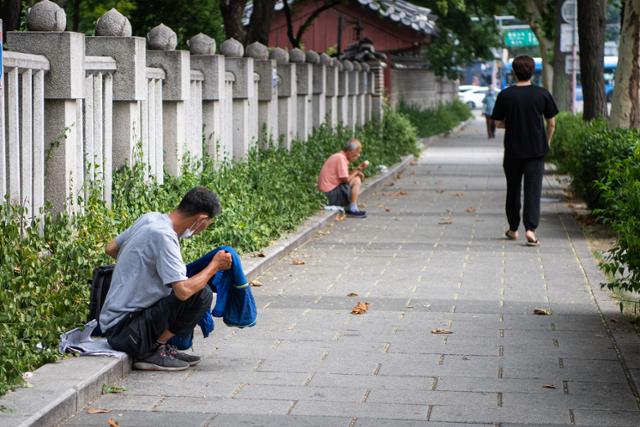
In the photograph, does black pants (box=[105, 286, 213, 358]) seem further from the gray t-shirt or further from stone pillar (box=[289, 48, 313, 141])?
stone pillar (box=[289, 48, 313, 141])

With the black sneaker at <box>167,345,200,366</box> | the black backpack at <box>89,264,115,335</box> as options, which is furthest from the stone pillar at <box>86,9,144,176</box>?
the black sneaker at <box>167,345,200,366</box>

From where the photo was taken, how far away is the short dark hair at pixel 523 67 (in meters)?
13.9

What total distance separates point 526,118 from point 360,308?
488cm

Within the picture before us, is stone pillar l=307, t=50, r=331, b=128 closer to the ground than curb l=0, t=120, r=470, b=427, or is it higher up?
higher up

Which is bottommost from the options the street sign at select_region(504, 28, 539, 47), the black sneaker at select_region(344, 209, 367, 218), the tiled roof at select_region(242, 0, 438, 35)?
the black sneaker at select_region(344, 209, 367, 218)

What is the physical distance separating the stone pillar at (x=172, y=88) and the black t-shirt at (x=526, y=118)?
3.40 meters

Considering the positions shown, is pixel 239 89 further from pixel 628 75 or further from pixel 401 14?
pixel 401 14

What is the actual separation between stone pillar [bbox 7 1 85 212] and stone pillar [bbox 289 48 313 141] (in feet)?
33.7

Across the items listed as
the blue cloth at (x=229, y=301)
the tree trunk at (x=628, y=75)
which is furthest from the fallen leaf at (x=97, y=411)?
the tree trunk at (x=628, y=75)

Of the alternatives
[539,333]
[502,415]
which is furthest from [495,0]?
[502,415]

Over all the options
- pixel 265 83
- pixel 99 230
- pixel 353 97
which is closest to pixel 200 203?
pixel 99 230

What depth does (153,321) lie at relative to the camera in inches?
291

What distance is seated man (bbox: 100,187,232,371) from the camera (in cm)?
725

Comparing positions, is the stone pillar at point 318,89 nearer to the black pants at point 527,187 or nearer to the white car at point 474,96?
the black pants at point 527,187
